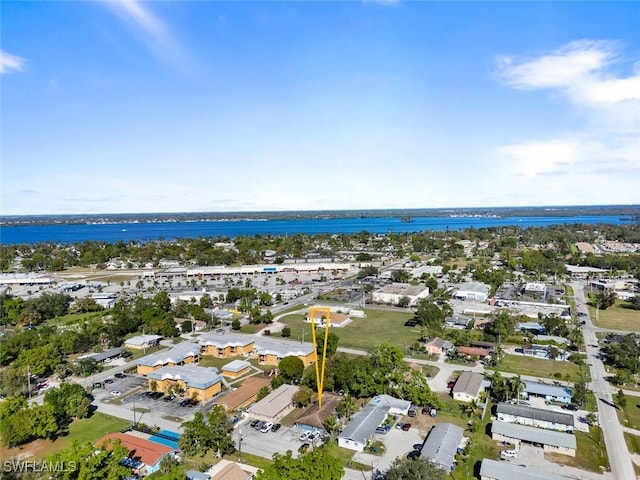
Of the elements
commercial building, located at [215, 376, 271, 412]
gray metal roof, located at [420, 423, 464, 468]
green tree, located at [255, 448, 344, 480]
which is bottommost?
commercial building, located at [215, 376, 271, 412]

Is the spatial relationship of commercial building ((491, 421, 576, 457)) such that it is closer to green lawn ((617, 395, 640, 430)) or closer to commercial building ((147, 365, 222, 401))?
green lawn ((617, 395, 640, 430))

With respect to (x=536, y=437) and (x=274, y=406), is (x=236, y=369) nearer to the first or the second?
(x=274, y=406)

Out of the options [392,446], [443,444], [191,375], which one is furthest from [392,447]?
[191,375]

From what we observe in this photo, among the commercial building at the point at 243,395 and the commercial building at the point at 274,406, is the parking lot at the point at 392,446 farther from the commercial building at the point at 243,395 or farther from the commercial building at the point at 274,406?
the commercial building at the point at 243,395

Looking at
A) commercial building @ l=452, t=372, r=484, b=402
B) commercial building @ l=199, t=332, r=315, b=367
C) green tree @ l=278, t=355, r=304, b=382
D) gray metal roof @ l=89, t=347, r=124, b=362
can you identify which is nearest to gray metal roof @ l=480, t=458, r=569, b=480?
commercial building @ l=452, t=372, r=484, b=402

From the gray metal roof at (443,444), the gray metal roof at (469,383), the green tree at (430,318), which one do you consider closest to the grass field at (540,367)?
the gray metal roof at (469,383)
